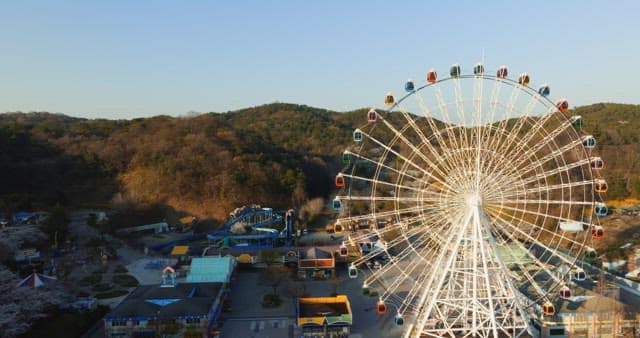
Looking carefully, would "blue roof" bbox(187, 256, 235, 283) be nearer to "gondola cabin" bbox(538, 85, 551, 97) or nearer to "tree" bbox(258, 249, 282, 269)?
"tree" bbox(258, 249, 282, 269)

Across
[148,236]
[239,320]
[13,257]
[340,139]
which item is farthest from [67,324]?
[340,139]

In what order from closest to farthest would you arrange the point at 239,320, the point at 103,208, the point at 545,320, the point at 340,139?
the point at 545,320, the point at 239,320, the point at 103,208, the point at 340,139

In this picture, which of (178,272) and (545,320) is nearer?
(545,320)

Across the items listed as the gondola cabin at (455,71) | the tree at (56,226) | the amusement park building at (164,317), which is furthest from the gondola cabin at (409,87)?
the tree at (56,226)

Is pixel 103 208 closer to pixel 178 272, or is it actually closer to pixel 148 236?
pixel 148 236

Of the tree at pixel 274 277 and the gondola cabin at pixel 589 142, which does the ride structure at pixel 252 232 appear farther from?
the gondola cabin at pixel 589 142

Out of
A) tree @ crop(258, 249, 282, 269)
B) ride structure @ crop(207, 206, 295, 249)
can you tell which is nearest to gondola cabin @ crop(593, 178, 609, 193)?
tree @ crop(258, 249, 282, 269)

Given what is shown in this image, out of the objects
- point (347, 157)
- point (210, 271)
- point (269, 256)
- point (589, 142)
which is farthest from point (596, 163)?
point (269, 256)
